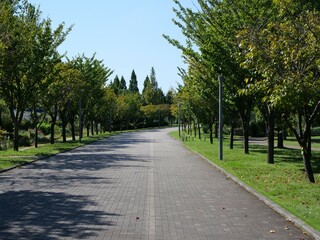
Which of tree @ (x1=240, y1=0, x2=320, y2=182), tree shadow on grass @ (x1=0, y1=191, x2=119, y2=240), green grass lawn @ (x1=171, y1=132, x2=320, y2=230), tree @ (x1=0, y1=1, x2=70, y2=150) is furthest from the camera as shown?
tree @ (x1=0, y1=1, x2=70, y2=150)

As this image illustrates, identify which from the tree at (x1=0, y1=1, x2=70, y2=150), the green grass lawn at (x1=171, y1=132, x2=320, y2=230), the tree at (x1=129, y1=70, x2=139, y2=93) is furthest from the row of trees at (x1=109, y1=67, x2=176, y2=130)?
the green grass lawn at (x1=171, y1=132, x2=320, y2=230)

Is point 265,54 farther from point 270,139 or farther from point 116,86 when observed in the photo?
point 116,86

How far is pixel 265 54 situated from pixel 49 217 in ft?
20.8

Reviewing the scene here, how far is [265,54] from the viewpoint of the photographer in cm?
1090

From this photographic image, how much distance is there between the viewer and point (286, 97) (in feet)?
33.3

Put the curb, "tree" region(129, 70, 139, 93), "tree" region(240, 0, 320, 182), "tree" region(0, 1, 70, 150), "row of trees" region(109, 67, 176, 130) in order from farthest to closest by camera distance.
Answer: "tree" region(129, 70, 139, 93) → "row of trees" region(109, 67, 176, 130) → "tree" region(0, 1, 70, 150) → "tree" region(240, 0, 320, 182) → the curb

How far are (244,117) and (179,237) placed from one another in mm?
18259

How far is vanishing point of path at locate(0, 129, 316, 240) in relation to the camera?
7305mm

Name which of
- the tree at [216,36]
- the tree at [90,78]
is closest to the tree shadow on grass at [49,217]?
the tree at [216,36]

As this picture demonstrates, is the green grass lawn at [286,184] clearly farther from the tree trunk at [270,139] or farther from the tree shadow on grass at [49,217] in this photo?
the tree shadow on grass at [49,217]

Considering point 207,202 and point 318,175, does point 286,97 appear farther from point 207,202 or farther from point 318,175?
point 318,175

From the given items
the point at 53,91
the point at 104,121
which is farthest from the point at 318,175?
the point at 104,121

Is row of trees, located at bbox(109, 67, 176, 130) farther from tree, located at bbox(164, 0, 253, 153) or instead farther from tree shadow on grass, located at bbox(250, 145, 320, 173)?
tree, located at bbox(164, 0, 253, 153)

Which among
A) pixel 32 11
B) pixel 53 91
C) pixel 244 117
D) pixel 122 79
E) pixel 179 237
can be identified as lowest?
pixel 179 237
